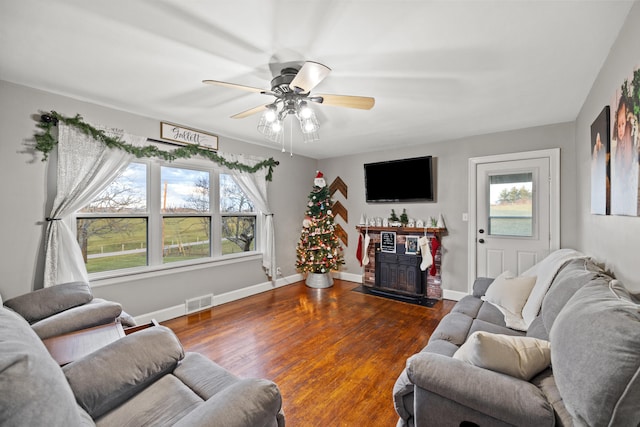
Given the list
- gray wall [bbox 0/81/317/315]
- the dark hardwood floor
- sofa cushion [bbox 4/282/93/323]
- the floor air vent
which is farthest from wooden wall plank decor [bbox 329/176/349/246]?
sofa cushion [bbox 4/282/93/323]

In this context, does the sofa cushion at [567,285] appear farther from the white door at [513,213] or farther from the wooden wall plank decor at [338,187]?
the wooden wall plank decor at [338,187]

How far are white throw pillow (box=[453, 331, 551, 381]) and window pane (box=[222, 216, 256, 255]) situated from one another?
141 inches

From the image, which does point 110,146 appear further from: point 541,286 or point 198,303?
point 541,286

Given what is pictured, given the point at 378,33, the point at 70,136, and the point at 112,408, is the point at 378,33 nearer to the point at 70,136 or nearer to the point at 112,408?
the point at 112,408

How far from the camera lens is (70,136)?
8.71ft

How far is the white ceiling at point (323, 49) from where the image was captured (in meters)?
1.51

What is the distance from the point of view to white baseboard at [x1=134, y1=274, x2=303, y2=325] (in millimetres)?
3213

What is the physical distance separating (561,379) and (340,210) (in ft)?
14.7

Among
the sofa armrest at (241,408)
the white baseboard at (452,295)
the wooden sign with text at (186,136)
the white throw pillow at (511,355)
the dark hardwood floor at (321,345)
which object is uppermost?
the wooden sign with text at (186,136)

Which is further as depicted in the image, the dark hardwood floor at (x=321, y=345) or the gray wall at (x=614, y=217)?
the dark hardwood floor at (x=321, y=345)

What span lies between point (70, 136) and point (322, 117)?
2558mm

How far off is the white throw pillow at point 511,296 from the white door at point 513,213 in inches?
54.1

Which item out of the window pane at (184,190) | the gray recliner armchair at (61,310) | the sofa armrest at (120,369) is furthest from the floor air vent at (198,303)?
the sofa armrest at (120,369)

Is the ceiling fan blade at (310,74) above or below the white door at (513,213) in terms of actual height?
above
